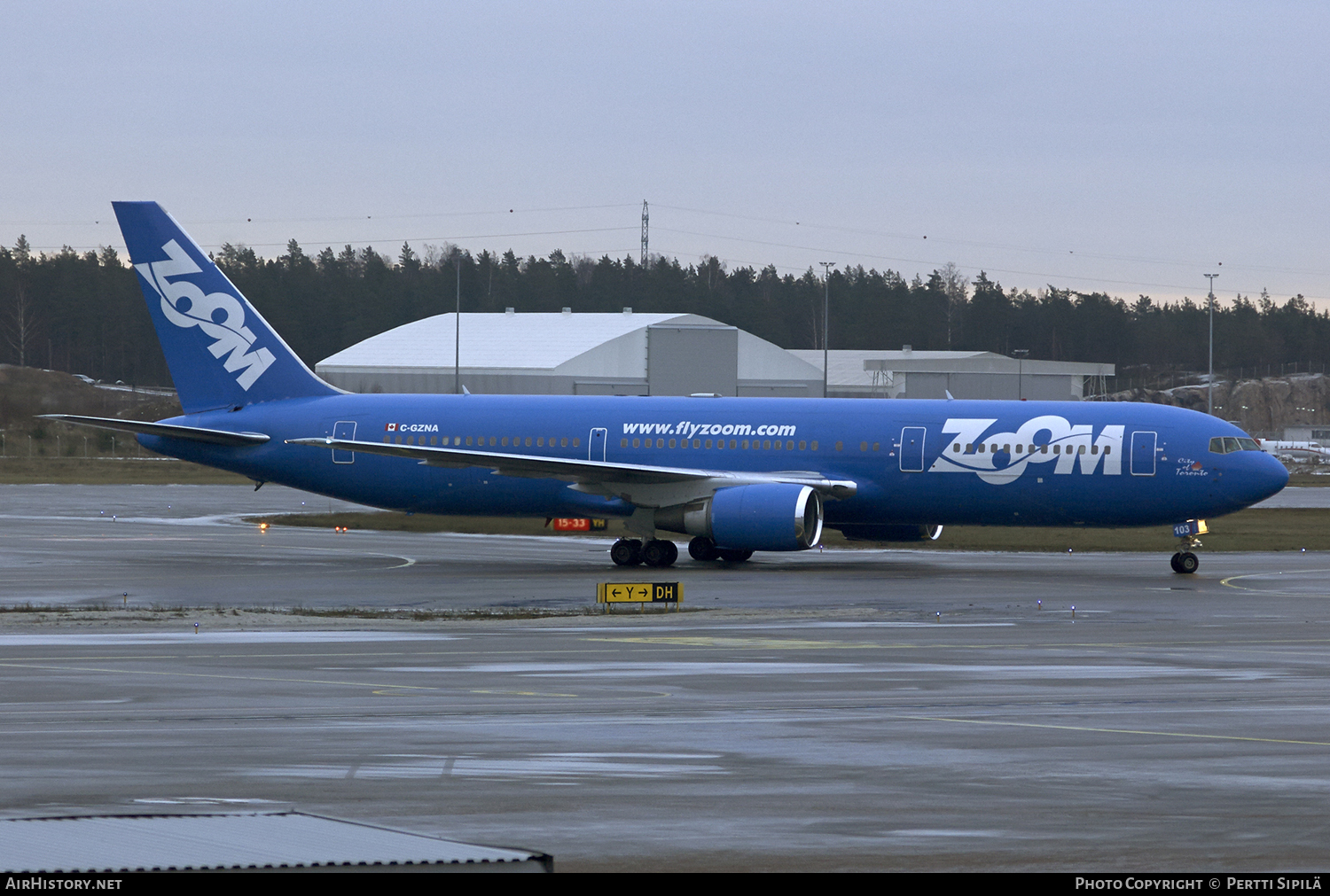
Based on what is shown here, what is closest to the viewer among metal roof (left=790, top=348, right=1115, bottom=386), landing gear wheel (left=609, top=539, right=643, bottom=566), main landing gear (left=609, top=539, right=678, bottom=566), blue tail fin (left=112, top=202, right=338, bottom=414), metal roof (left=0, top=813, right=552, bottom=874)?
metal roof (left=0, top=813, right=552, bottom=874)

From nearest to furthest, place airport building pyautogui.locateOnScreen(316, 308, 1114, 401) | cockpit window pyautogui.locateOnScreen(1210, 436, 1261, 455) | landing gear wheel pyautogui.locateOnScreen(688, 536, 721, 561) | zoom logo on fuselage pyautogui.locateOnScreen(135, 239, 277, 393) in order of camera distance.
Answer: cockpit window pyautogui.locateOnScreen(1210, 436, 1261, 455) < landing gear wheel pyautogui.locateOnScreen(688, 536, 721, 561) < zoom logo on fuselage pyautogui.locateOnScreen(135, 239, 277, 393) < airport building pyautogui.locateOnScreen(316, 308, 1114, 401)

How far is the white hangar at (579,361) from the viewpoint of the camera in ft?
327

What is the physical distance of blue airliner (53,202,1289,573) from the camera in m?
35.5

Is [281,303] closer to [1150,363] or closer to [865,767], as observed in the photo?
[1150,363]

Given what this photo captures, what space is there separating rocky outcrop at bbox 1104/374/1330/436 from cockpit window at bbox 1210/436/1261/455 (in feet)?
455

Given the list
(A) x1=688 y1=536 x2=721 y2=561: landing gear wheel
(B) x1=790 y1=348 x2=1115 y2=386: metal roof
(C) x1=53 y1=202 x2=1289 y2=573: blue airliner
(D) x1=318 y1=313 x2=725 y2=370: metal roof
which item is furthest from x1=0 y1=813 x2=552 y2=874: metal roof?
(B) x1=790 y1=348 x2=1115 y2=386: metal roof

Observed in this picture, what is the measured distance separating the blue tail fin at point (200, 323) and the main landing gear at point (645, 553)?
928cm

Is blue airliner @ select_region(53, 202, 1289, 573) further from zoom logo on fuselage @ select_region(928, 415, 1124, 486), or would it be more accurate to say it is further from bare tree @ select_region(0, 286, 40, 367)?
bare tree @ select_region(0, 286, 40, 367)

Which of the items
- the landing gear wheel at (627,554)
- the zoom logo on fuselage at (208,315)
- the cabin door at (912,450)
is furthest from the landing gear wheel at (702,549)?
the zoom logo on fuselage at (208,315)

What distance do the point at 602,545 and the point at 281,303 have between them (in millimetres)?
118870

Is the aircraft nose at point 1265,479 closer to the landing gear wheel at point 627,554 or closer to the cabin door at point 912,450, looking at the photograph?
the cabin door at point 912,450

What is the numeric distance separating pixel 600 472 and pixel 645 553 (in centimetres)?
243

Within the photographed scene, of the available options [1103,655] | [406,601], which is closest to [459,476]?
[406,601]

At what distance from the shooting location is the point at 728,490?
35.9 m
